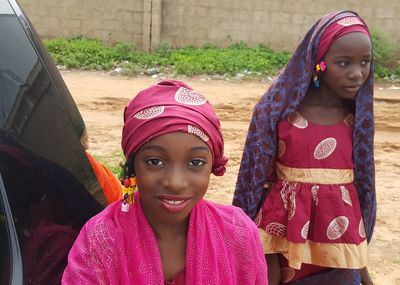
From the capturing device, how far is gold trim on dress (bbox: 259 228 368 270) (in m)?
2.56

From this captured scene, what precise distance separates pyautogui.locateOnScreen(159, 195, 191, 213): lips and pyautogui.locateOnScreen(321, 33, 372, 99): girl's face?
1182 mm

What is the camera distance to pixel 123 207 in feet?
5.18

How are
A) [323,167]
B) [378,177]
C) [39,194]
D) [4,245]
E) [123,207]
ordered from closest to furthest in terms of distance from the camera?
[4,245], [39,194], [123,207], [323,167], [378,177]

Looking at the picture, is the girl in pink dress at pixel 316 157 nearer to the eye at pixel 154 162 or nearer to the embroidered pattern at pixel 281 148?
the embroidered pattern at pixel 281 148

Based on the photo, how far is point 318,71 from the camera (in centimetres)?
249

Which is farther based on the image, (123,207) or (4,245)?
(123,207)

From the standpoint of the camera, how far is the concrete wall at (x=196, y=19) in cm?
1111

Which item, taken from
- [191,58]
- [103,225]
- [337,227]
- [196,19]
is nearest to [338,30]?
[337,227]

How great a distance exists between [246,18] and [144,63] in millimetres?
2382

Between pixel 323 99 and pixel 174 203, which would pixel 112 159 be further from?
pixel 174 203

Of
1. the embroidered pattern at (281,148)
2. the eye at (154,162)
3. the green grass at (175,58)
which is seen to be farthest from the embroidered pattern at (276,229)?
the green grass at (175,58)

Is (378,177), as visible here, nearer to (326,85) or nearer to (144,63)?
(326,85)

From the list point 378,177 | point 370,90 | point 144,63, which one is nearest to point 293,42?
point 144,63

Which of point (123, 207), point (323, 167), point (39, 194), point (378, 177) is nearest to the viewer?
point (39, 194)
